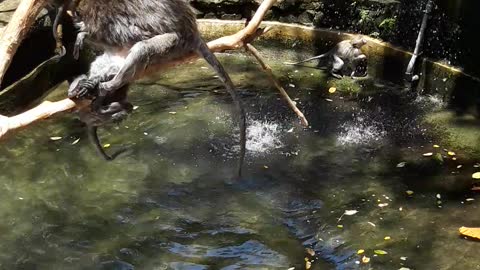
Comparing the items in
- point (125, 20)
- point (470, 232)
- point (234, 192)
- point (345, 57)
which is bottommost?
point (234, 192)

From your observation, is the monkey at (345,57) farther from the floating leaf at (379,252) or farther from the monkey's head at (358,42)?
the floating leaf at (379,252)

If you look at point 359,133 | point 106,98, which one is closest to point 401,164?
point 359,133

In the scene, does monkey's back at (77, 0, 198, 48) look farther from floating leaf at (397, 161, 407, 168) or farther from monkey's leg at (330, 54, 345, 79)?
monkey's leg at (330, 54, 345, 79)

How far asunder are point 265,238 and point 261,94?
8.80ft

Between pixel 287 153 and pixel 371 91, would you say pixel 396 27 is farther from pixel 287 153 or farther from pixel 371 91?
pixel 287 153

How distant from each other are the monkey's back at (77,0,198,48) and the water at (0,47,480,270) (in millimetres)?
1745

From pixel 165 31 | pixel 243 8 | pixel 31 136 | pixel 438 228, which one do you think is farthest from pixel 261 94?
pixel 165 31

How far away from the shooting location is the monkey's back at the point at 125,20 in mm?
3471

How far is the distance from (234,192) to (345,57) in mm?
2714

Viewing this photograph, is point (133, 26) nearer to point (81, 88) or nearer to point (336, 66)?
point (81, 88)

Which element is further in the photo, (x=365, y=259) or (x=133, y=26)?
(x=365, y=259)

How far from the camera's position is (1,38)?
3162 millimetres

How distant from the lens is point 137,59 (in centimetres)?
330

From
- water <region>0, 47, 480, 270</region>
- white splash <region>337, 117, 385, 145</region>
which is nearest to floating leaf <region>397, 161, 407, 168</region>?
water <region>0, 47, 480, 270</region>
